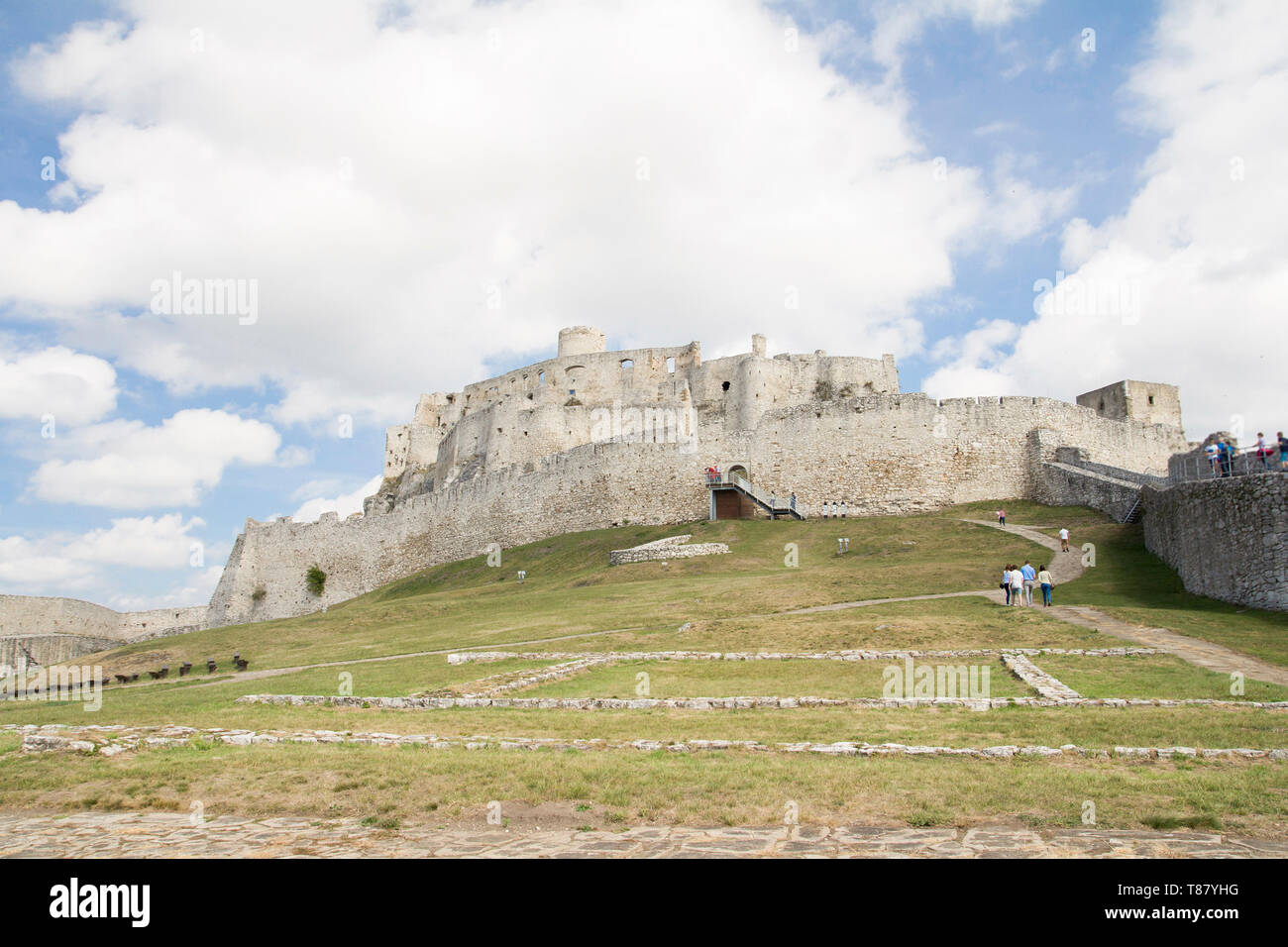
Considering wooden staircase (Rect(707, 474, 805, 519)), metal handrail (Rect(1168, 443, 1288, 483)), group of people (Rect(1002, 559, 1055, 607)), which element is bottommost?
group of people (Rect(1002, 559, 1055, 607))

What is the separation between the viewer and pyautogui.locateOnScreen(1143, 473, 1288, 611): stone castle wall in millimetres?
20266

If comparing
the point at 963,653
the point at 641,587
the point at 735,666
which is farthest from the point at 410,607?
the point at 963,653

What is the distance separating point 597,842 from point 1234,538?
22023 mm

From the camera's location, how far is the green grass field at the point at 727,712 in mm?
7973

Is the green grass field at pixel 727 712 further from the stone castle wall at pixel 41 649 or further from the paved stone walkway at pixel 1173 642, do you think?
the stone castle wall at pixel 41 649

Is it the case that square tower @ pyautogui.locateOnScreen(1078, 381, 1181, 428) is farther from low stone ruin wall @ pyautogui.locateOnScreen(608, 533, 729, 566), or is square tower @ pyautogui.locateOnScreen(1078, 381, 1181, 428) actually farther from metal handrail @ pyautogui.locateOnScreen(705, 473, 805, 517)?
low stone ruin wall @ pyautogui.locateOnScreen(608, 533, 729, 566)

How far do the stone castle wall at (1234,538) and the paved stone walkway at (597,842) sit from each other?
17530mm

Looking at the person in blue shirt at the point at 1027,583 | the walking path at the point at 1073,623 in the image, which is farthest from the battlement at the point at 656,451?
the person in blue shirt at the point at 1027,583

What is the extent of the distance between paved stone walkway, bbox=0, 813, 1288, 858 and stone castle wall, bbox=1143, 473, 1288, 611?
17530 millimetres

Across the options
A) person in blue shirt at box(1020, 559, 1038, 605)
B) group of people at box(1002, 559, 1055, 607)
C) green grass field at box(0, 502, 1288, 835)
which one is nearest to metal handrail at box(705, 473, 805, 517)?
green grass field at box(0, 502, 1288, 835)

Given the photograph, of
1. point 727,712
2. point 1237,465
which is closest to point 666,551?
point 1237,465

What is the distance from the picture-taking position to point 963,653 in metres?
18.1
